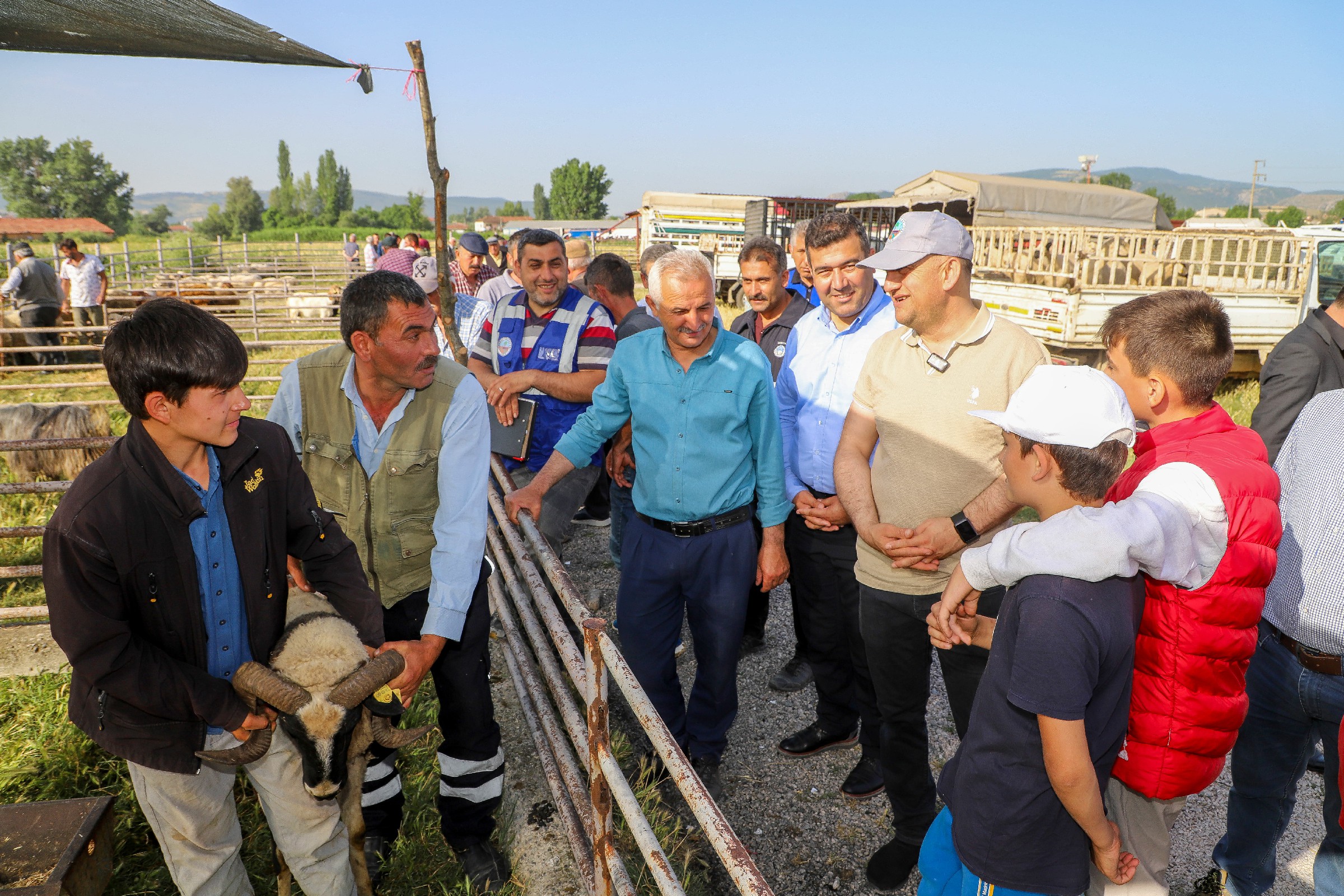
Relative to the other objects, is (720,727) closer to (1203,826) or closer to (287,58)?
(1203,826)

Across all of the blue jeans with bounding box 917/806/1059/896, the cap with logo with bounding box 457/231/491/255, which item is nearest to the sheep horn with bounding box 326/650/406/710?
the blue jeans with bounding box 917/806/1059/896

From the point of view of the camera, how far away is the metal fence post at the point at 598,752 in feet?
6.46

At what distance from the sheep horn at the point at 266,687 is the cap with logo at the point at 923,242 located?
2.34m

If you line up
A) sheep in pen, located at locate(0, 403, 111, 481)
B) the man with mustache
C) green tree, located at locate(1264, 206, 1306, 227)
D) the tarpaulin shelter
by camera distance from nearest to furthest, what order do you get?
1. the man with mustache
2. sheep in pen, located at locate(0, 403, 111, 481)
3. the tarpaulin shelter
4. green tree, located at locate(1264, 206, 1306, 227)

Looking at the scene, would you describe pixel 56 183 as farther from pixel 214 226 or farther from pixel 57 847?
pixel 57 847

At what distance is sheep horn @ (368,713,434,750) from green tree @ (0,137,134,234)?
3829 inches

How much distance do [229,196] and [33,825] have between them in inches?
4522

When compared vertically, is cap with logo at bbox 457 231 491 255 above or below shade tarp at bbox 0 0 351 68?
below

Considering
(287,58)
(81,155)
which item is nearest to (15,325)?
(287,58)

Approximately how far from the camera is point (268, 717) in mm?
2232

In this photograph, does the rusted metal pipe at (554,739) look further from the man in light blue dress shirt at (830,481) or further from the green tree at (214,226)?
the green tree at (214,226)

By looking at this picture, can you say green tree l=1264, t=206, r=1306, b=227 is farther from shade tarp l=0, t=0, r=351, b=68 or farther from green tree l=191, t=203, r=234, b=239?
green tree l=191, t=203, r=234, b=239

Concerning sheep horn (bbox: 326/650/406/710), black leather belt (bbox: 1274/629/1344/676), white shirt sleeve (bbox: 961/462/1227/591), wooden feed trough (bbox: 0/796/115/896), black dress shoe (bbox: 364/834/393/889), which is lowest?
black dress shoe (bbox: 364/834/393/889)

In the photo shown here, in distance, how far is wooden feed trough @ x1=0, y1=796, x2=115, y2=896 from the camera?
2.36m
